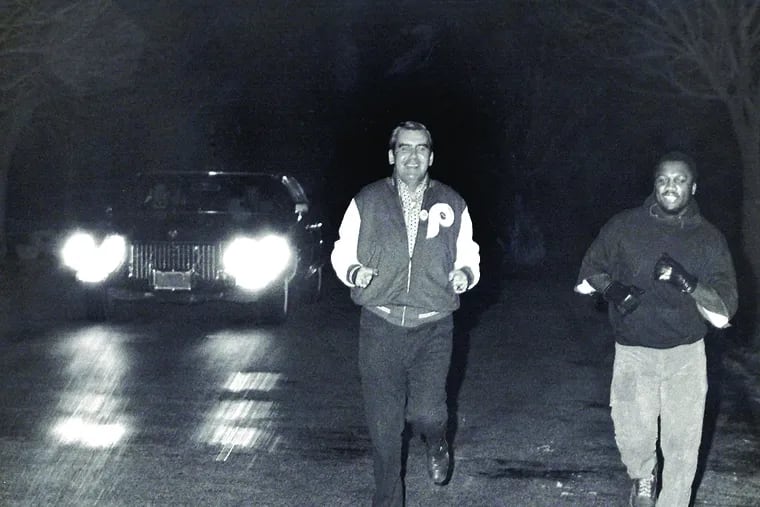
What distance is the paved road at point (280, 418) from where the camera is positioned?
716 centimetres

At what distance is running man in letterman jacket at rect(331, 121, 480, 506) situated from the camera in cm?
616

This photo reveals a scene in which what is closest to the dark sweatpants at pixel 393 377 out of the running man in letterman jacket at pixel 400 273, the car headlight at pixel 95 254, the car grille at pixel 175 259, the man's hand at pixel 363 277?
the running man in letterman jacket at pixel 400 273

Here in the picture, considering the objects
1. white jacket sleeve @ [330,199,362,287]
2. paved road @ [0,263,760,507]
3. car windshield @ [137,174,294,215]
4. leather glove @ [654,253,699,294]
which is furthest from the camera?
car windshield @ [137,174,294,215]

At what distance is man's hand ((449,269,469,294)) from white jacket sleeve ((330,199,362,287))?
45cm

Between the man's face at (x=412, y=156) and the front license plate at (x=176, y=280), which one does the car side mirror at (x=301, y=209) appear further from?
the man's face at (x=412, y=156)

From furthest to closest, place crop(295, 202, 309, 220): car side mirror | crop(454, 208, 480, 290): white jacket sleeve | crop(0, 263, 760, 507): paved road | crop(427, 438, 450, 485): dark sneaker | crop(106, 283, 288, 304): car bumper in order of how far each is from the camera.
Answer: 1. crop(295, 202, 309, 220): car side mirror
2. crop(106, 283, 288, 304): car bumper
3. crop(0, 263, 760, 507): paved road
4. crop(427, 438, 450, 485): dark sneaker
5. crop(454, 208, 480, 290): white jacket sleeve

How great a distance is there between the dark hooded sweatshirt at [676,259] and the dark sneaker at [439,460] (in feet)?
3.96

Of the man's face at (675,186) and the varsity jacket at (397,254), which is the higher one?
the man's face at (675,186)

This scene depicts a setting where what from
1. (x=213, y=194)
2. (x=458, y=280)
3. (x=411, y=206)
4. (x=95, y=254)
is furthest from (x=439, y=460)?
(x=213, y=194)

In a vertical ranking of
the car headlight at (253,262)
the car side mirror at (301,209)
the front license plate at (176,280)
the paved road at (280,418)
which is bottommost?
the paved road at (280,418)

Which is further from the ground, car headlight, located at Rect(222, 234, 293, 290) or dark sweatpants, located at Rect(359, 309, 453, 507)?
car headlight, located at Rect(222, 234, 293, 290)

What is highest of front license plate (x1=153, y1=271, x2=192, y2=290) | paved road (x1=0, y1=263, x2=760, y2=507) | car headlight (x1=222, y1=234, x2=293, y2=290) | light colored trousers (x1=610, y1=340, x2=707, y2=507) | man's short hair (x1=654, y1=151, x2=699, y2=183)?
man's short hair (x1=654, y1=151, x2=699, y2=183)

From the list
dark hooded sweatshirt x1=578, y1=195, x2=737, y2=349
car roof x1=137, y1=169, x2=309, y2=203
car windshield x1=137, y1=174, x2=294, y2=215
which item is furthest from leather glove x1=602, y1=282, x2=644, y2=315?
car roof x1=137, y1=169, x2=309, y2=203

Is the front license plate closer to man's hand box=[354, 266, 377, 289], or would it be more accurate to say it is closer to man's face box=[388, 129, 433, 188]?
man's face box=[388, 129, 433, 188]
